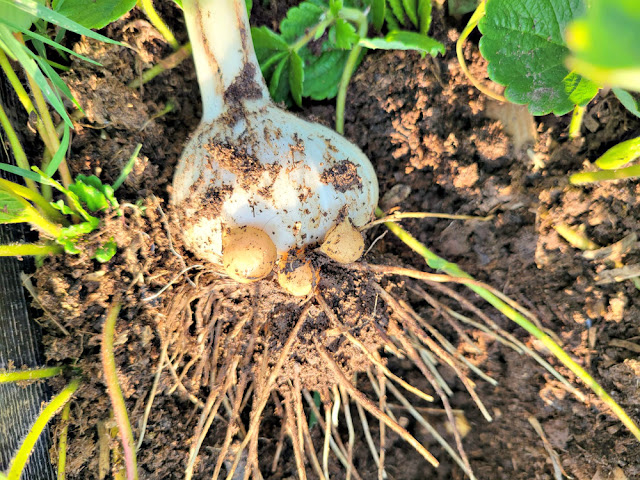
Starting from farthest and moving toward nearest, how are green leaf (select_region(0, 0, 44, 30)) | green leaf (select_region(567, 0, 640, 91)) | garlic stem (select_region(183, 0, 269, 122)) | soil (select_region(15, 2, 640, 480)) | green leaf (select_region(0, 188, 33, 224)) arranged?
soil (select_region(15, 2, 640, 480)), garlic stem (select_region(183, 0, 269, 122)), green leaf (select_region(0, 188, 33, 224)), green leaf (select_region(0, 0, 44, 30)), green leaf (select_region(567, 0, 640, 91))

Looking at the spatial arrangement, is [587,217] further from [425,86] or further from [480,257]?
[425,86]

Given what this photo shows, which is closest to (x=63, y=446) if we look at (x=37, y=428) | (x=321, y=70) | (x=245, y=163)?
(x=37, y=428)

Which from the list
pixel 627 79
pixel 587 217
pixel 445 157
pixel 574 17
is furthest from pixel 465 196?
pixel 627 79

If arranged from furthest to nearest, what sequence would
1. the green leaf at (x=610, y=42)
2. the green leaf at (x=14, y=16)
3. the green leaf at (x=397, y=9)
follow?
the green leaf at (x=397, y=9)
the green leaf at (x=14, y=16)
the green leaf at (x=610, y=42)

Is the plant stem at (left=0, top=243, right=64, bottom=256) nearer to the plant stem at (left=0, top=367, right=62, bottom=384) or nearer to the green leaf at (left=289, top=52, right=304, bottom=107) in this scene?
the plant stem at (left=0, top=367, right=62, bottom=384)

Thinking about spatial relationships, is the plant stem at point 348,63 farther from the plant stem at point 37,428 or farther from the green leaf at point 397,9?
the plant stem at point 37,428

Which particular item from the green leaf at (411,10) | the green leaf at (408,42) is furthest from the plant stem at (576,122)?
the green leaf at (411,10)

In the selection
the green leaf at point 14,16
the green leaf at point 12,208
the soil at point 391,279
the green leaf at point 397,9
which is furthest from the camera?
the green leaf at point 397,9

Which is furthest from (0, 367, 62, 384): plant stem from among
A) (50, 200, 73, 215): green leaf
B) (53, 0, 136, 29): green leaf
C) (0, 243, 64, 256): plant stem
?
(53, 0, 136, 29): green leaf
